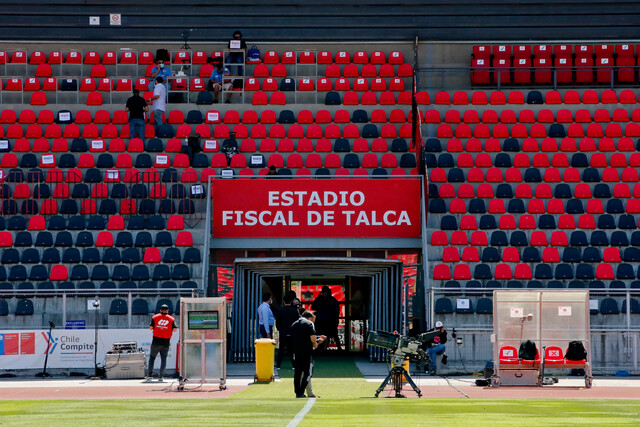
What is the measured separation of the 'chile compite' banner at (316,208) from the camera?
29.2m

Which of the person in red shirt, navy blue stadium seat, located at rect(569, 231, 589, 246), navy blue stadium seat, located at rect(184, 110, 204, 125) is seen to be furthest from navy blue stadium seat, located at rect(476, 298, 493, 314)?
navy blue stadium seat, located at rect(184, 110, 204, 125)

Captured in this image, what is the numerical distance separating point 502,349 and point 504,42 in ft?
52.8

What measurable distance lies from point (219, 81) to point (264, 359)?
14150 millimetres

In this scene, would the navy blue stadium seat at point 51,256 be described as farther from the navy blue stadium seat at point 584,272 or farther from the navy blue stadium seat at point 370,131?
the navy blue stadium seat at point 584,272

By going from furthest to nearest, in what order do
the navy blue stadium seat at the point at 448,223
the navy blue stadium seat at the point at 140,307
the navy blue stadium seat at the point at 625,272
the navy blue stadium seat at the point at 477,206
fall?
the navy blue stadium seat at the point at 477,206 → the navy blue stadium seat at the point at 448,223 → the navy blue stadium seat at the point at 625,272 → the navy blue stadium seat at the point at 140,307

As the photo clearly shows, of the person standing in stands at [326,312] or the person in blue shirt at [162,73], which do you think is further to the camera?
the person in blue shirt at [162,73]

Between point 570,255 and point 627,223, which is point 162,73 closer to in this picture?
point 570,255

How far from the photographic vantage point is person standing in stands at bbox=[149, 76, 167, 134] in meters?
32.8

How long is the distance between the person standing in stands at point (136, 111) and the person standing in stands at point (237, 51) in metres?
4.66

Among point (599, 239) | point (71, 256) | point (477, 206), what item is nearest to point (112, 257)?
point (71, 256)

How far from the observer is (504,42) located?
120ft

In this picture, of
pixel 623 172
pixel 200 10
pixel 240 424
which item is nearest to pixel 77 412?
pixel 240 424

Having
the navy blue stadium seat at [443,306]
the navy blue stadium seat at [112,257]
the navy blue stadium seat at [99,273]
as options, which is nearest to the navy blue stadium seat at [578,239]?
the navy blue stadium seat at [443,306]

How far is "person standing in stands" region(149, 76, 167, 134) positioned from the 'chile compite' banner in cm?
481
